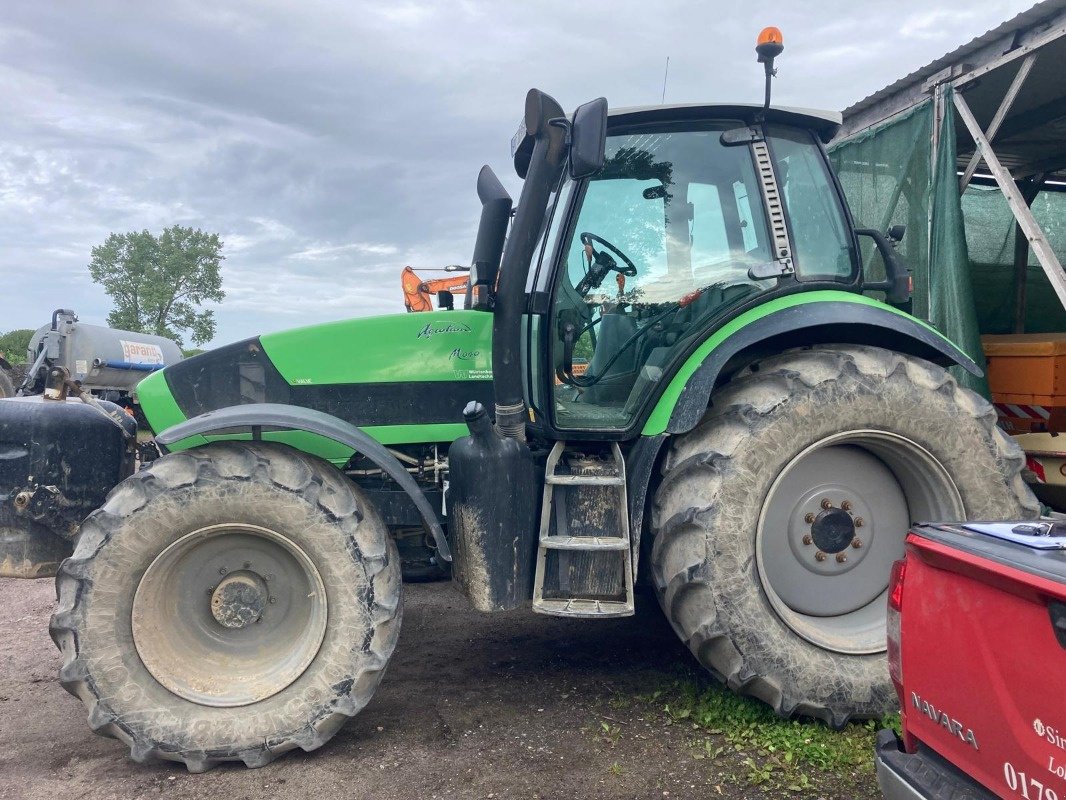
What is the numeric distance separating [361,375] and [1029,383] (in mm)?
4175

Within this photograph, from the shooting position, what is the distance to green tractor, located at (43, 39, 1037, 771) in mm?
2941

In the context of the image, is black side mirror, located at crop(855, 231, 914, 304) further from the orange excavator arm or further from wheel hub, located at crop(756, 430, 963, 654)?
the orange excavator arm

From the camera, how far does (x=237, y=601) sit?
3064mm

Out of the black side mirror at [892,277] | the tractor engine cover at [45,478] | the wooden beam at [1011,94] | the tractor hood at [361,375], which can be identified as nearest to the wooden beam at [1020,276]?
the wooden beam at [1011,94]

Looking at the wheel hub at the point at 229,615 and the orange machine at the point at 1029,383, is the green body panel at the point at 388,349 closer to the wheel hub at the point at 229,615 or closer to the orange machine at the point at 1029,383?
the wheel hub at the point at 229,615

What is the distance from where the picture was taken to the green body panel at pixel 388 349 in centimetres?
354

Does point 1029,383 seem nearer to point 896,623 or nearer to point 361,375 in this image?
point 896,623

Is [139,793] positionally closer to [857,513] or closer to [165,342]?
[857,513]

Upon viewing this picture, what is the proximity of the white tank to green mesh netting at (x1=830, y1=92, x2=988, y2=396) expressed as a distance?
12.1 meters

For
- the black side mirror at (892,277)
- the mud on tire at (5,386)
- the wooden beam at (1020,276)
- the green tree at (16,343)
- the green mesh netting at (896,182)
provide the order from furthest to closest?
the green tree at (16,343) < the mud on tire at (5,386) < the wooden beam at (1020,276) < the green mesh netting at (896,182) < the black side mirror at (892,277)

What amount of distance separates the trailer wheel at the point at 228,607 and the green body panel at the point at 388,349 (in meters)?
0.56

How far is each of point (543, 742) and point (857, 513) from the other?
5.18ft

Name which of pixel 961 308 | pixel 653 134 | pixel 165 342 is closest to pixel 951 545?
pixel 653 134

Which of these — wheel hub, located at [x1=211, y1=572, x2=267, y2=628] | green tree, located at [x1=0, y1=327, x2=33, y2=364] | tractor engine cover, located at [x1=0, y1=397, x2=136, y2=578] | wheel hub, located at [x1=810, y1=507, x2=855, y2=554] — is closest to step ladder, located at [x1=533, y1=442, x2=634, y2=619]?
wheel hub, located at [x1=810, y1=507, x2=855, y2=554]
